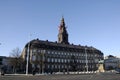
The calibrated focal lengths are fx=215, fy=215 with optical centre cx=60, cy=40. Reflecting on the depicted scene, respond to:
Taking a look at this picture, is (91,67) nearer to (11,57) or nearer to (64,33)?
(64,33)

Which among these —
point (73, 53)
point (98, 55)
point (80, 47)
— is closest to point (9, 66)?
point (73, 53)

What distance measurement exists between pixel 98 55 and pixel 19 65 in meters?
71.1

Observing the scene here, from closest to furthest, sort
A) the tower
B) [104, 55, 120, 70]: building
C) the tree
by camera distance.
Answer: the tree
the tower
[104, 55, 120, 70]: building

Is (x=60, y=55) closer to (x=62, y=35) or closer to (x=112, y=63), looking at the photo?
(x=62, y=35)

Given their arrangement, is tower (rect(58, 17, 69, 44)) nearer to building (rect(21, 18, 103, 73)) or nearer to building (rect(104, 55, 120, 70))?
building (rect(21, 18, 103, 73))

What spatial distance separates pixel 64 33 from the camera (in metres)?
148

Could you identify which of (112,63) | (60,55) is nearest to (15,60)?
(60,55)

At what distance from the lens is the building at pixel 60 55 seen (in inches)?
4779

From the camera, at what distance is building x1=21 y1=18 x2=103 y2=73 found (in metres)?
121

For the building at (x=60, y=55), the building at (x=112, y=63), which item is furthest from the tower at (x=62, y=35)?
the building at (x=112, y=63)

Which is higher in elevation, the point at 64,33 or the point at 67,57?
the point at 64,33

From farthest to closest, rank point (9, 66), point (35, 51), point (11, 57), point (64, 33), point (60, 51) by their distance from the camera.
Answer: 1. point (64, 33)
2. point (60, 51)
3. point (35, 51)
4. point (9, 66)
5. point (11, 57)

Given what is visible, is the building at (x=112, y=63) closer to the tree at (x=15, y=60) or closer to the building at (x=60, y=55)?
the building at (x=60, y=55)

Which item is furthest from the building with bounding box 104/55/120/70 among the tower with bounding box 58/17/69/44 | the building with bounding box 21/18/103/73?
the tower with bounding box 58/17/69/44
